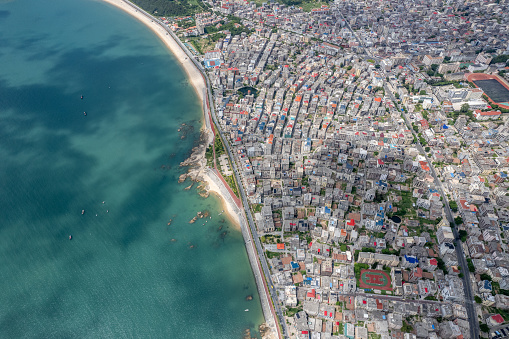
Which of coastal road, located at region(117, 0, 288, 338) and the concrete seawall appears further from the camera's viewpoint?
the concrete seawall

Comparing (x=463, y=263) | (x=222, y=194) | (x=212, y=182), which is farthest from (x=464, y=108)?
(x=212, y=182)

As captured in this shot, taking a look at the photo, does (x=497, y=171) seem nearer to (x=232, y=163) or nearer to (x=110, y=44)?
(x=232, y=163)

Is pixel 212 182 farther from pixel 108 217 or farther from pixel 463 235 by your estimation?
pixel 463 235

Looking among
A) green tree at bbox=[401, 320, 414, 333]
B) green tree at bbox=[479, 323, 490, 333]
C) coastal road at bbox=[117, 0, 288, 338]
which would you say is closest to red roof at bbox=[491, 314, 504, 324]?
green tree at bbox=[479, 323, 490, 333]

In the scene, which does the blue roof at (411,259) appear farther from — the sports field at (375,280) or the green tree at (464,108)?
the green tree at (464,108)

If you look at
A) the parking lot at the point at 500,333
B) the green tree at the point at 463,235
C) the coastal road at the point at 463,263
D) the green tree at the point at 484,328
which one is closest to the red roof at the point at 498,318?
the parking lot at the point at 500,333

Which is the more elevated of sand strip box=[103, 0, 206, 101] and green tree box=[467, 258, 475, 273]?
sand strip box=[103, 0, 206, 101]

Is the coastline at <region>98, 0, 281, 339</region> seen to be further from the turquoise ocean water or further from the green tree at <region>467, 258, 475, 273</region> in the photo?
the green tree at <region>467, 258, 475, 273</region>
